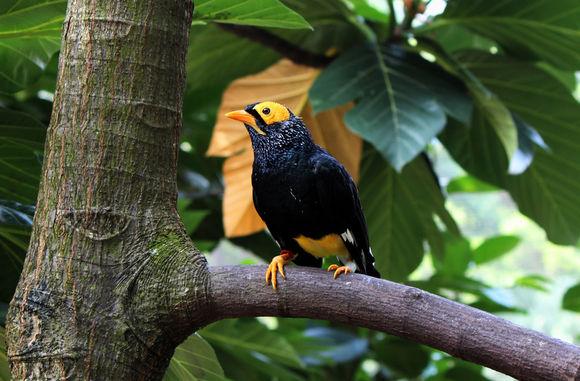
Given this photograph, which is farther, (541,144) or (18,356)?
(541,144)

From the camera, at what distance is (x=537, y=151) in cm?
204

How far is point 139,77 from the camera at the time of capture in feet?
3.39

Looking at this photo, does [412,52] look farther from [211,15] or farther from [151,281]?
[151,281]

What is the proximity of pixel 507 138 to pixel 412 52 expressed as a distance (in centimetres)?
42

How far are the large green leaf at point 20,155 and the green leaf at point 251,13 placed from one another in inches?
13.7

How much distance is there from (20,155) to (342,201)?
1.75 feet

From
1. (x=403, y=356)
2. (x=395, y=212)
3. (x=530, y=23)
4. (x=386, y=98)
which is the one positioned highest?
(x=530, y=23)

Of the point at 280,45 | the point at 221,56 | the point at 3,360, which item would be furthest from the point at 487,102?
the point at 3,360

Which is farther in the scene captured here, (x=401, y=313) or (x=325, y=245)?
(x=325, y=245)

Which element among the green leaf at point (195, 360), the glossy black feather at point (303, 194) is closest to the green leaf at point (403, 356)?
the glossy black feather at point (303, 194)

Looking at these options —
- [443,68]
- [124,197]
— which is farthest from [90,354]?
[443,68]

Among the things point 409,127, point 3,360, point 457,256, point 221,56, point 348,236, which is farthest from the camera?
point 457,256

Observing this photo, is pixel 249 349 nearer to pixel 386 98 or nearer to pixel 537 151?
pixel 386 98

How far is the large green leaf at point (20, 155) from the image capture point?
132 cm
